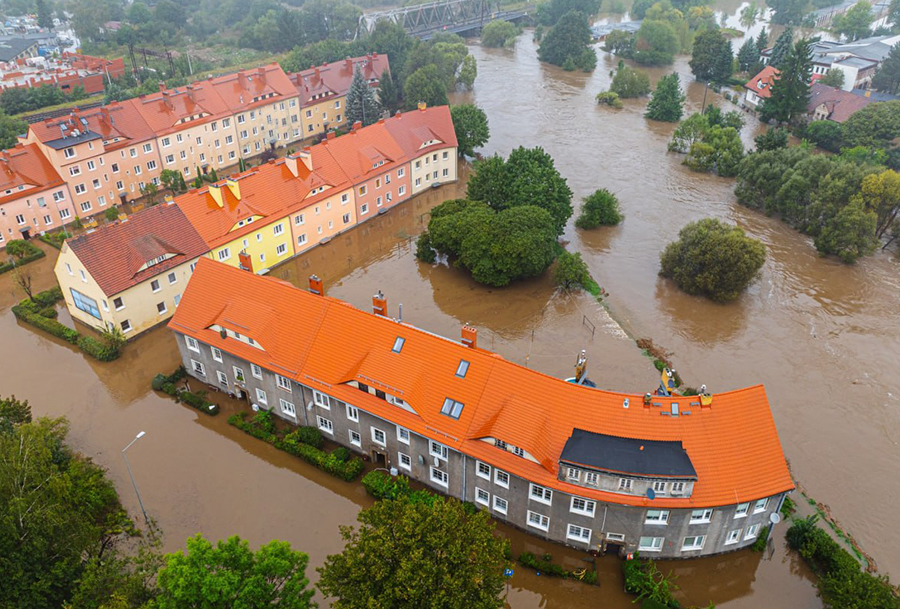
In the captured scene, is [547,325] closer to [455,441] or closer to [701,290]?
[701,290]

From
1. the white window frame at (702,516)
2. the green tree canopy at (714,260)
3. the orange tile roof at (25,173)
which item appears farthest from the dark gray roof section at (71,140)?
the white window frame at (702,516)

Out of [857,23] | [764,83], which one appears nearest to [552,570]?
[764,83]

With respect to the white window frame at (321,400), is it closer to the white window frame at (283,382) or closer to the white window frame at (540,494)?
the white window frame at (283,382)

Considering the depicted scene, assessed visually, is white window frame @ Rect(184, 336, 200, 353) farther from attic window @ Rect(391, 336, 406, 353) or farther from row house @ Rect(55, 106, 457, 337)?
attic window @ Rect(391, 336, 406, 353)

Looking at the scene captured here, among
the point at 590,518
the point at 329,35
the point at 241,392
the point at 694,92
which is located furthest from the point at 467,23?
the point at 590,518

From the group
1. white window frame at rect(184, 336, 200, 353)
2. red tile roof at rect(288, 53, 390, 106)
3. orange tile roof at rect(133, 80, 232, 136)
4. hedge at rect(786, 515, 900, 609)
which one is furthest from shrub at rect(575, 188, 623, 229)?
orange tile roof at rect(133, 80, 232, 136)

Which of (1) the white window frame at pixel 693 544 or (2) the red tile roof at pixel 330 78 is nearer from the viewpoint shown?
(1) the white window frame at pixel 693 544

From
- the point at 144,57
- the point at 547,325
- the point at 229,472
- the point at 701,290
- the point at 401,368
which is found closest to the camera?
the point at 401,368
